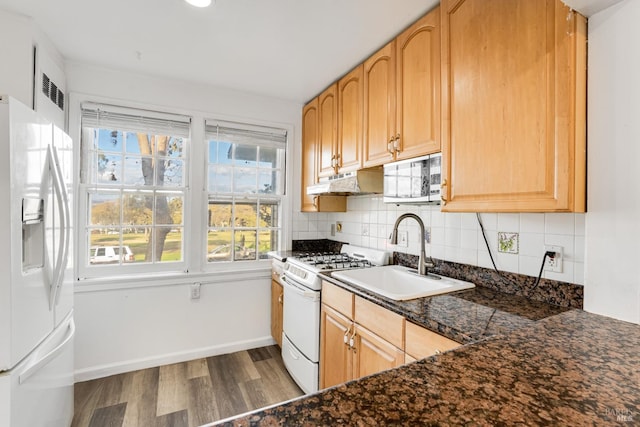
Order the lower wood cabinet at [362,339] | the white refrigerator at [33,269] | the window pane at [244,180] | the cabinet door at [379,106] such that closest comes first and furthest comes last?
the white refrigerator at [33,269] → the lower wood cabinet at [362,339] → the cabinet door at [379,106] → the window pane at [244,180]

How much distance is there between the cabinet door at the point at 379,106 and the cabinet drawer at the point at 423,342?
Result: 3.22 feet

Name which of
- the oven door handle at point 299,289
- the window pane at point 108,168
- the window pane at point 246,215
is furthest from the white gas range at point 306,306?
the window pane at point 108,168

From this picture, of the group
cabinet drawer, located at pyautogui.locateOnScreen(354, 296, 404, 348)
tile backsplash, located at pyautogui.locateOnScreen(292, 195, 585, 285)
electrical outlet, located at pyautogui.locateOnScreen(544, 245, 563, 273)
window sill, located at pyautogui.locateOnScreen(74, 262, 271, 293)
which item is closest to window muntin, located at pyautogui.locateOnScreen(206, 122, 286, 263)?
window sill, located at pyautogui.locateOnScreen(74, 262, 271, 293)

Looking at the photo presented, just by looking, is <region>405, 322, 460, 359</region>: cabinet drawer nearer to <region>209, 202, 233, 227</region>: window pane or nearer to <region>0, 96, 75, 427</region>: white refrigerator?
<region>0, 96, 75, 427</region>: white refrigerator

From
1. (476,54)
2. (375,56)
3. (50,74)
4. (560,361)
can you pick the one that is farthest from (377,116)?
(50,74)

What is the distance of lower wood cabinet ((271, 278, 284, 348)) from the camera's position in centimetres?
262

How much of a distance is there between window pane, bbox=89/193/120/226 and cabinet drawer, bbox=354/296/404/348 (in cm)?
203

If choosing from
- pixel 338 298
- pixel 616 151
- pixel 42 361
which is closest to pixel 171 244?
pixel 42 361

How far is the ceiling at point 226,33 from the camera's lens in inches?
61.4

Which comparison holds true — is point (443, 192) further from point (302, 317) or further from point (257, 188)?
point (257, 188)

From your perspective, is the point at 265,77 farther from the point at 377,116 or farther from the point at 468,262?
the point at 468,262

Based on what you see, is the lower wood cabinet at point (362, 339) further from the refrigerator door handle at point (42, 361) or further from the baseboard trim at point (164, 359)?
the refrigerator door handle at point (42, 361)

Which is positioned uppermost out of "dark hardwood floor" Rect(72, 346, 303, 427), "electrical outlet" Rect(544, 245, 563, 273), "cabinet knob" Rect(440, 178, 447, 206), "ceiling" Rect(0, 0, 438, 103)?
"ceiling" Rect(0, 0, 438, 103)

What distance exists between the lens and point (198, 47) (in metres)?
1.95
